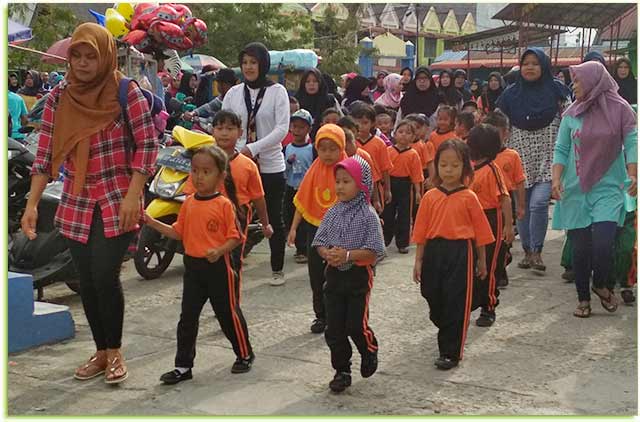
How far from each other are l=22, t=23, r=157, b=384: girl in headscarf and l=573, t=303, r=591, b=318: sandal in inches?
121

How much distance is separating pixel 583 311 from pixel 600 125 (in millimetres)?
1247

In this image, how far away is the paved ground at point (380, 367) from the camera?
421 cm

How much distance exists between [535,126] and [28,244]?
4238 millimetres

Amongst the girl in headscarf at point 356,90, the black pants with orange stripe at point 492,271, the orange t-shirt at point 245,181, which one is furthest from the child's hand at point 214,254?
the girl in headscarf at point 356,90

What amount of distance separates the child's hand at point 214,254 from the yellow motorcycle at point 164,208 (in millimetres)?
2410

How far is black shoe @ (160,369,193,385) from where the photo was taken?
4.52m

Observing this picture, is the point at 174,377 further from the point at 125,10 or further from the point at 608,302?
the point at 125,10

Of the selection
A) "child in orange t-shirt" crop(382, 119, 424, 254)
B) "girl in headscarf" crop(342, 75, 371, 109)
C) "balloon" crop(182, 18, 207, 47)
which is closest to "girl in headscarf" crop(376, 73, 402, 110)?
"girl in headscarf" crop(342, 75, 371, 109)

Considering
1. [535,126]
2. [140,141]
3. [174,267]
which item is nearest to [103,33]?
[140,141]

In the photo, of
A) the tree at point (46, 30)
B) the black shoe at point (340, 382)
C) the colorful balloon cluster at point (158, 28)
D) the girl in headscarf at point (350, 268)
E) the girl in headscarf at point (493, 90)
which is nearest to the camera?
the black shoe at point (340, 382)

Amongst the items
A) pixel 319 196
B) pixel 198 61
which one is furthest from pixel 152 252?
pixel 198 61

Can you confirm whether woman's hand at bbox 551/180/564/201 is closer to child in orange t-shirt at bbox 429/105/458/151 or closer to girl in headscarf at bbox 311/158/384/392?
girl in headscarf at bbox 311/158/384/392

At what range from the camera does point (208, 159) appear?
4613 mm

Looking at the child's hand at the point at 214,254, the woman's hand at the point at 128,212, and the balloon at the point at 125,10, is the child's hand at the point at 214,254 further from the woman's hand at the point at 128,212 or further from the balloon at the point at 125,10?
the balloon at the point at 125,10
